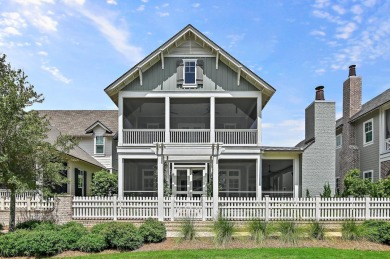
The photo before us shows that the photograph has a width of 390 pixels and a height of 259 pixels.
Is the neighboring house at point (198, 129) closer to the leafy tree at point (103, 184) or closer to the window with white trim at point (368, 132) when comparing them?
the leafy tree at point (103, 184)

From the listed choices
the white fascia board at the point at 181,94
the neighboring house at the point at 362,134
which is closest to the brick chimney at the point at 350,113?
the neighboring house at the point at 362,134

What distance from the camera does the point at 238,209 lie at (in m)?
15.5

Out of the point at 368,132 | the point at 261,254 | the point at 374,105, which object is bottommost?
the point at 261,254

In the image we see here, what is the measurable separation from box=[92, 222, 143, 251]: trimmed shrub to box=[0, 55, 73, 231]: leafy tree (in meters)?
3.47

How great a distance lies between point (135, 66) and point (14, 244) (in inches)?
429

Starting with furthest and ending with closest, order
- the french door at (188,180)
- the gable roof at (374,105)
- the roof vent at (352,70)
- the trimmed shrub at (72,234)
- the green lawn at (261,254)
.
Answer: the roof vent at (352,70)
the french door at (188,180)
the gable roof at (374,105)
the trimmed shrub at (72,234)
the green lawn at (261,254)

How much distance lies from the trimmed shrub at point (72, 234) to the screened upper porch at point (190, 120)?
23.1ft

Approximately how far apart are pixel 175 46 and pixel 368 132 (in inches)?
521

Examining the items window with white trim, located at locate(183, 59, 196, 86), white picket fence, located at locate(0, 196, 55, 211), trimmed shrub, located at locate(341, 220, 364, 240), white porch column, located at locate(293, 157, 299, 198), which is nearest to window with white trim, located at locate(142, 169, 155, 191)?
window with white trim, located at locate(183, 59, 196, 86)

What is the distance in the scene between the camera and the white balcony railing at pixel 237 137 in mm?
19891

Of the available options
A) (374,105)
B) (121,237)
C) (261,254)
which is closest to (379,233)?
(261,254)

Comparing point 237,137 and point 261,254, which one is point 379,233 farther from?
point 237,137

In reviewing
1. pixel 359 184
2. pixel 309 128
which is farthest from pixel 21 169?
pixel 309 128

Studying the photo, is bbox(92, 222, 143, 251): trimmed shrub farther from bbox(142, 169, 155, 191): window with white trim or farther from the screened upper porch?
bbox(142, 169, 155, 191): window with white trim
